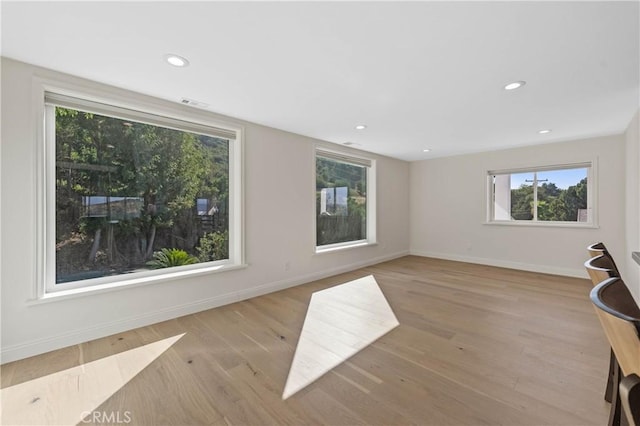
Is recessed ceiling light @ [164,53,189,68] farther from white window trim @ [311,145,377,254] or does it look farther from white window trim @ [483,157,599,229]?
white window trim @ [483,157,599,229]

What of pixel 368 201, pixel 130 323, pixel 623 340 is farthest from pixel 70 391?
pixel 368 201

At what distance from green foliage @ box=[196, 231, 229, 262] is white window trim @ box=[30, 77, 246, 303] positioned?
84 millimetres

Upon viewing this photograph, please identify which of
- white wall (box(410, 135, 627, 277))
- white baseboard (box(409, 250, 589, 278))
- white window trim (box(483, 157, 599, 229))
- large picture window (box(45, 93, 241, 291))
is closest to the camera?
large picture window (box(45, 93, 241, 291))

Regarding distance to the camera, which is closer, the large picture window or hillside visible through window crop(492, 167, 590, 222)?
the large picture window

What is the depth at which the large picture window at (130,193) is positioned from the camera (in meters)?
2.33

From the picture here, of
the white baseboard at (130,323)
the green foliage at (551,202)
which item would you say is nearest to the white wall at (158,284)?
the white baseboard at (130,323)

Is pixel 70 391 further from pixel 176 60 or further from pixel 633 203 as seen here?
pixel 633 203

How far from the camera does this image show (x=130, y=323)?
2527 millimetres

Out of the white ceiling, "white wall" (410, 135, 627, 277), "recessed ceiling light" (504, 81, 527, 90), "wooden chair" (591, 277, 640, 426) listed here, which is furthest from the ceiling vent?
"white wall" (410, 135, 627, 277)

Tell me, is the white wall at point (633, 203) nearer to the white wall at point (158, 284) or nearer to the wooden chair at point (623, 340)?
the wooden chair at point (623, 340)

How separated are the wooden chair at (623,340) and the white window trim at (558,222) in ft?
14.6

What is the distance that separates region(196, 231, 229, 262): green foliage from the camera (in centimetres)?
322

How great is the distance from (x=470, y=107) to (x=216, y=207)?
125 inches

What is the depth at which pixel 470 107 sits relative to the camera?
9.64 ft
